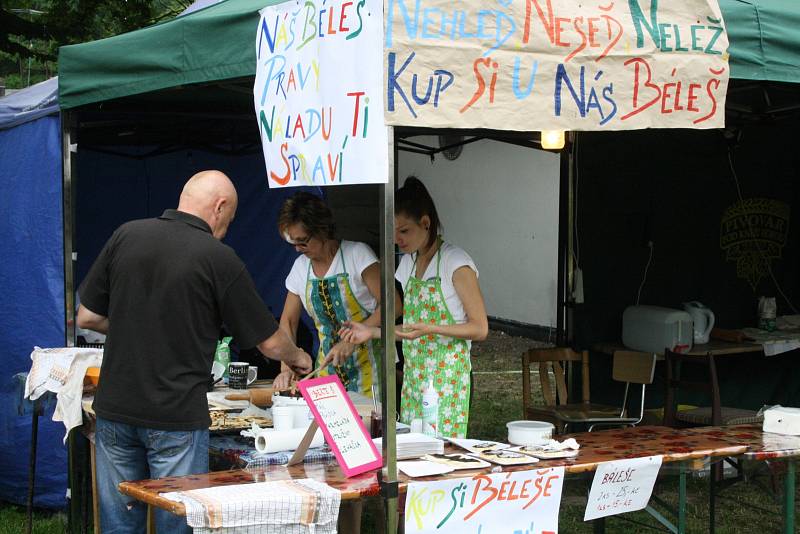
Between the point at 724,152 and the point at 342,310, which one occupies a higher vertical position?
the point at 724,152

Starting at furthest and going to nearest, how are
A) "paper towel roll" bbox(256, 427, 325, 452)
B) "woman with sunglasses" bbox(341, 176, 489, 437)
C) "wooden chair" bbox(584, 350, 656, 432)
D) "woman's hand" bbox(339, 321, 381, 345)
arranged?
→ "wooden chair" bbox(584, 350, 656, 432) < "woman with sunglasses" bbox(341, 176, 489, 437) < "woman's hand" bbox(339, 321, 381, 345) < "paper towel roll" bbox(256, 427, 325, 452)

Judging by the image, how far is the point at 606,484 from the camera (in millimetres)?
3203

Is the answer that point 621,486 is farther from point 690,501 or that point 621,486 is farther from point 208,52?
point 690,501

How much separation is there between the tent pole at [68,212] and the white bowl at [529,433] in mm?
2395

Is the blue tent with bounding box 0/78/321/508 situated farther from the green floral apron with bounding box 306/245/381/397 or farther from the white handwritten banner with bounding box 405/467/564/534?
the white handwritten banner with bounding box 405/467/564/534

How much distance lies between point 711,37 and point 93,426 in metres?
2.86

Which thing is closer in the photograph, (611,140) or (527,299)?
(611,140)

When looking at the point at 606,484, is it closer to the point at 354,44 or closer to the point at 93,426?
the point at 354,44

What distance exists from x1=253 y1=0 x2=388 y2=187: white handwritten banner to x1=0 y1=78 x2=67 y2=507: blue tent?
2.47 metres

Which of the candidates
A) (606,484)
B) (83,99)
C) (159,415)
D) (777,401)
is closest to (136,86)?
(83,99)

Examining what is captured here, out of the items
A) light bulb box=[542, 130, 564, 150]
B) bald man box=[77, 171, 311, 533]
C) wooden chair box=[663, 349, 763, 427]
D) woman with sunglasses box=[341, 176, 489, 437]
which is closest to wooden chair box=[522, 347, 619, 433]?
wooden chair box=[663, 349, 763, 427]

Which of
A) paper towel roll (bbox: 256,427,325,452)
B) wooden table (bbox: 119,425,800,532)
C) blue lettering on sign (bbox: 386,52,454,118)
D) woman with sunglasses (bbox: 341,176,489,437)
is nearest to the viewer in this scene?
blue lettering on sign (bbox: 386,52,454,118)

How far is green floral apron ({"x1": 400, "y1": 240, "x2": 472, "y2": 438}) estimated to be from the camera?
3.93m

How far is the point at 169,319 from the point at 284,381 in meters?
1.19
